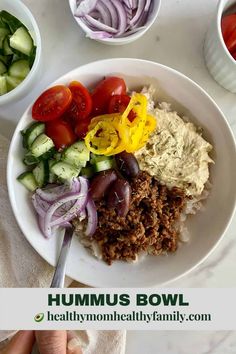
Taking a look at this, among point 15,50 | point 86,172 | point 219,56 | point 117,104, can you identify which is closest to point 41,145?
point 86,172

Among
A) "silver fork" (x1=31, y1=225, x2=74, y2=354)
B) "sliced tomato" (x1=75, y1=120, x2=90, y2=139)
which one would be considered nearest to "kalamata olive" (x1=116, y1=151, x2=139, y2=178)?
"sliced tomato" (x1=75, y1=120, x2=90, y2=139)

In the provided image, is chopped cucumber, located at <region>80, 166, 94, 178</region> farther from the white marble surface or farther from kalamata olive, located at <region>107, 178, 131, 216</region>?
the white marble surface

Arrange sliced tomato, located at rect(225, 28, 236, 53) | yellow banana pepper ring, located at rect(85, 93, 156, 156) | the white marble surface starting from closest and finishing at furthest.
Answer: yellow banana pepper ring, located at rect(85, 93, 156, 156) → sliced tomato, located at rect(225, 28, 236, 53) → the white marble surface

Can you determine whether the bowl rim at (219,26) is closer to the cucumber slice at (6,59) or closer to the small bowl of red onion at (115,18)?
the small bowl of red onion at (115,18)

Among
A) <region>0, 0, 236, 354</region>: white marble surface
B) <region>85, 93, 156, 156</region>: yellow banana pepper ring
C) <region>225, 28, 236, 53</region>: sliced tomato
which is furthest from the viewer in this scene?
<region>0, 0, 236, 354</region>: white marble surface

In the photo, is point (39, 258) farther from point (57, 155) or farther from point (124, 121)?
point (124, 121)

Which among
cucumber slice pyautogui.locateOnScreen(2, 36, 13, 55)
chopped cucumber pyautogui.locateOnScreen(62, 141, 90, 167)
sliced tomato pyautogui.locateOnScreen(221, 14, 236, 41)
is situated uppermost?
sliced tomato pyautogui.locateOnScreen(221, 14, 236, 41)

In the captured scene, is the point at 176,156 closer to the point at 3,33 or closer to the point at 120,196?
the point at 120,196

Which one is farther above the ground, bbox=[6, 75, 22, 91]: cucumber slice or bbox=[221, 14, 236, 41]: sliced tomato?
bbox=[221, 14, 236, 41]: sliced tomato
